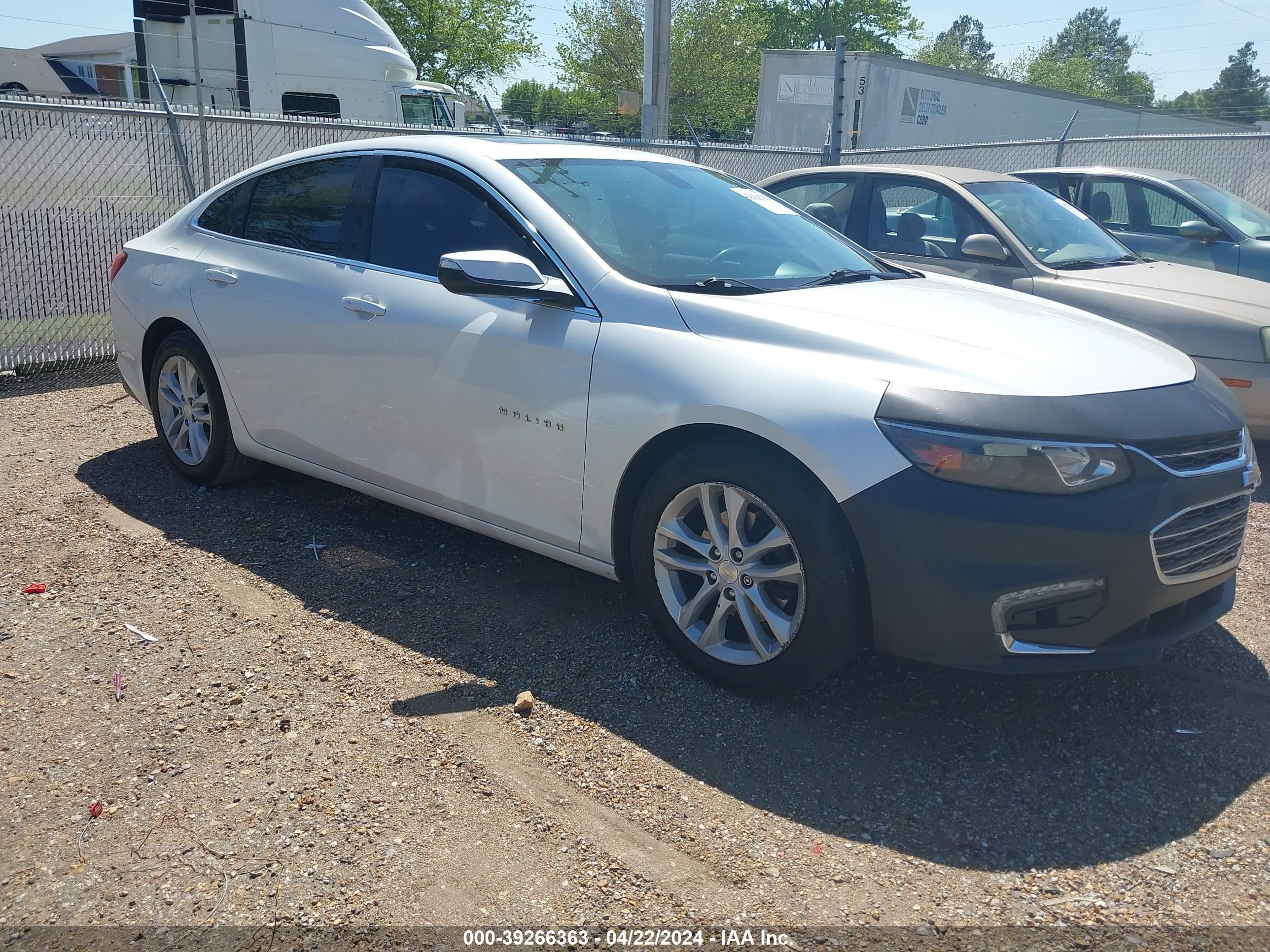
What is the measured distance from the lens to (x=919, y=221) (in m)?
6.95

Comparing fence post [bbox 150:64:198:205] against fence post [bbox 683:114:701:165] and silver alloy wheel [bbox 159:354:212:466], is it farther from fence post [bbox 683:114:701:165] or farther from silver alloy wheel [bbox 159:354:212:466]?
fence post [bbox 683:114:701:165]

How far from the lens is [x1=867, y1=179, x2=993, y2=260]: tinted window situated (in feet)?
22.2

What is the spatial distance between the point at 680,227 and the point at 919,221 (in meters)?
3.41

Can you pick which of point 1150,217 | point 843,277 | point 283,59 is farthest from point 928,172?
point 283,59

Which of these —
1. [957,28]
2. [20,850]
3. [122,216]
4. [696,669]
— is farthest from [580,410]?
[957,28]

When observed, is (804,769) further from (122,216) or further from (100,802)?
(122,216)

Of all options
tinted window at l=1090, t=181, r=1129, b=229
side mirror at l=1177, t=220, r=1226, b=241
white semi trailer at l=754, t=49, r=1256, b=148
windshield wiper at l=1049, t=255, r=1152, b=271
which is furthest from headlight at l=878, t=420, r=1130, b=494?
white semi trailer at l=754, t=49, r=1256, b=148

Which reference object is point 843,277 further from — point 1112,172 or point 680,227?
point 1112,172

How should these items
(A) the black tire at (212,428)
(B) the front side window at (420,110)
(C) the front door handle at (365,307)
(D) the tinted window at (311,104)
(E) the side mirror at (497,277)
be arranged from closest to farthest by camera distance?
(E) the side mirror at (497,277) → (C) the front door handle at (365,307) → (A) the black tire at (212,428) → (D) the tinted window at (311,104) → (B) the front side window at (420,110)

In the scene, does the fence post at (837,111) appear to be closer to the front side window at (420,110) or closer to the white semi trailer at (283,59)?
the white semi trailer at (283,59)

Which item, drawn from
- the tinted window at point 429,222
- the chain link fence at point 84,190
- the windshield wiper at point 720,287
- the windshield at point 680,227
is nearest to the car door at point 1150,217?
the windshield at point 680,227

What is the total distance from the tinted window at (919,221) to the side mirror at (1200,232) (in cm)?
283

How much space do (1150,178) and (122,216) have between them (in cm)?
813

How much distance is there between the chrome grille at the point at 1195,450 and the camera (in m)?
2.98
